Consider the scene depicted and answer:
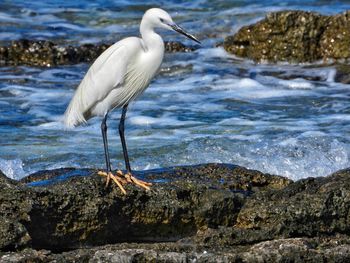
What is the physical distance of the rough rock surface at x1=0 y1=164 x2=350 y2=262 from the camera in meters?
4.28

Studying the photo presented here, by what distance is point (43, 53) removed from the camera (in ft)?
42.5

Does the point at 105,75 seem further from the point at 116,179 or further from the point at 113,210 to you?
the point at 113,210

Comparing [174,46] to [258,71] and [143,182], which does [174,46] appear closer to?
[258,71]

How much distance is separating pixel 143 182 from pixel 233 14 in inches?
436

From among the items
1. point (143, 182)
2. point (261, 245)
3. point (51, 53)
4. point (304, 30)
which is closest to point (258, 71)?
point (304, 30)

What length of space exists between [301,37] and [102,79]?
6945mm

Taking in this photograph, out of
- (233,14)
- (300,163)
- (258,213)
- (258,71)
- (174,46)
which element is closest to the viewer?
(258,213)

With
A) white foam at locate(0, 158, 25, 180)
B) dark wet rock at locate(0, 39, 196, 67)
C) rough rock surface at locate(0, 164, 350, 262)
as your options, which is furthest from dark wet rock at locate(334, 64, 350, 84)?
rough rock surface at locate(0, 164, 350, 262)

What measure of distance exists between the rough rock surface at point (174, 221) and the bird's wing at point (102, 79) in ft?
3.04

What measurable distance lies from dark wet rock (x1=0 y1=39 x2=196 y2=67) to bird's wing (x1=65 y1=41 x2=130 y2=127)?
651cm

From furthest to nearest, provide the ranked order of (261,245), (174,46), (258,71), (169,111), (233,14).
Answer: (233,14) < (174,46) < (258,71) < (169,111) < (261,245)

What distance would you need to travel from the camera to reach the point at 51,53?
42.7 ft

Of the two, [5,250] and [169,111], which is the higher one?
[5,250]

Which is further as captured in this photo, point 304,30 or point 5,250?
point 304,30
